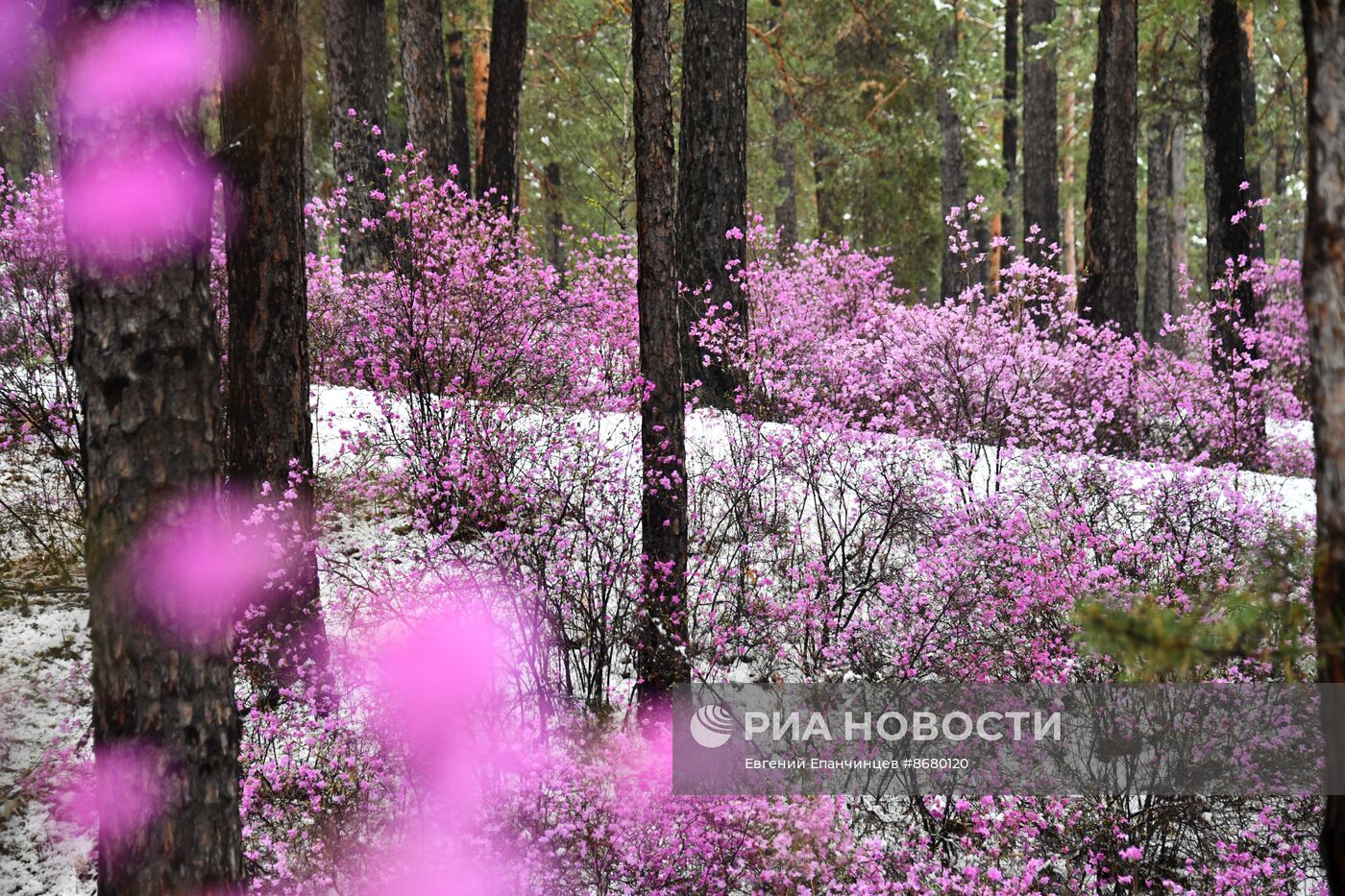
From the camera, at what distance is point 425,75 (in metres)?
10.2

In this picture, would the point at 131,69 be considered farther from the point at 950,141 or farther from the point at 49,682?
the point at 950,141

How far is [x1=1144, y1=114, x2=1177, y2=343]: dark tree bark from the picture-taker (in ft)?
65.1

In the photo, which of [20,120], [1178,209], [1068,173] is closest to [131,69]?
[20,120]

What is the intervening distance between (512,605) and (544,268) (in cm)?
375

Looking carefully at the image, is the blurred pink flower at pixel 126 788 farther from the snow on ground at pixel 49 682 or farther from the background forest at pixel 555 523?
the snow on ground at pixel 49 682

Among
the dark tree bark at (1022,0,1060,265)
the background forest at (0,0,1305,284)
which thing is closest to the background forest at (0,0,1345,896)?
the dark tree bark at (1022,0,1060,265)

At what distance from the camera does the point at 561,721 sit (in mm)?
4613

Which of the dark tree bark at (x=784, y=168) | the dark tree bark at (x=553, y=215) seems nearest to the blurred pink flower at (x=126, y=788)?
the dark tree bark at (x=784, y=168)

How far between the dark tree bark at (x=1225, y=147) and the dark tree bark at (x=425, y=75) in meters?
8.21

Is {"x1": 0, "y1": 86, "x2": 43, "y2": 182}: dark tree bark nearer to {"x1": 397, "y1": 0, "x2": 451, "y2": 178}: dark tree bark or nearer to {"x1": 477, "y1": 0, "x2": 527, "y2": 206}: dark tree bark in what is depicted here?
{"x1": 397, "y1": 0, "x2": 451, "y2": 178}: dark tree bark

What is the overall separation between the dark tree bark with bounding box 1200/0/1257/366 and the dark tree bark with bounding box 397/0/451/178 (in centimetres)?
821

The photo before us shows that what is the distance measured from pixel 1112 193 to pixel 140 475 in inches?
401

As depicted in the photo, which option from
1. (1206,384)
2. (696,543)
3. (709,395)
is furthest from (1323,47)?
(1206,384)
